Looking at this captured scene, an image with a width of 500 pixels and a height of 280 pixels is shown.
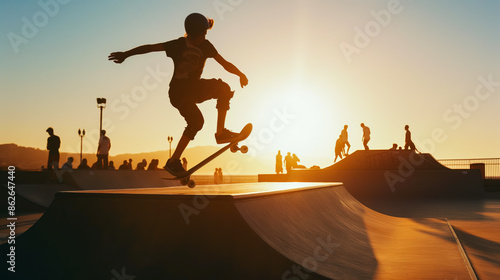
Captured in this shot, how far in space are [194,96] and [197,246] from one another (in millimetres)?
2014

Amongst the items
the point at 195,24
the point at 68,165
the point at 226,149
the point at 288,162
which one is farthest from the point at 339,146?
the point at 195,24

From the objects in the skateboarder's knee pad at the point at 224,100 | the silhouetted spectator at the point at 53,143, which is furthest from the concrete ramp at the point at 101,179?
the skateboarder's knee pad at the point at 224,100

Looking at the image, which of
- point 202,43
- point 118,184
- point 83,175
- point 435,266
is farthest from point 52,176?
point 435,266

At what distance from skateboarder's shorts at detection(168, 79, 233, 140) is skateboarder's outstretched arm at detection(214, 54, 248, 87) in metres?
0.32

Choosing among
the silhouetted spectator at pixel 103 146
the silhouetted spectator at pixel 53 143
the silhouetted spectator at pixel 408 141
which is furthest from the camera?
the silhouetted spectator at pixel 408 141

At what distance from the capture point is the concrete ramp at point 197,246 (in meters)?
3.28

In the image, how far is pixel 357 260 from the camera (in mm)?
4098

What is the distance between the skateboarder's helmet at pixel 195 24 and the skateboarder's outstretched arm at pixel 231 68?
44 cm

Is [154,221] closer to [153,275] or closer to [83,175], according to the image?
[153,275]

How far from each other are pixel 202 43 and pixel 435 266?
3613mm

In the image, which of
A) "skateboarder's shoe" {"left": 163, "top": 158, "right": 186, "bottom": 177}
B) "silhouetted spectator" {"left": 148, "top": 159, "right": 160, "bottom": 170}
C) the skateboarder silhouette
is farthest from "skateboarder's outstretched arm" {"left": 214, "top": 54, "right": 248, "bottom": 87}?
"silhouetted spectator" {"left": 148, "top": 159, "right": 160, "bottom": 170}

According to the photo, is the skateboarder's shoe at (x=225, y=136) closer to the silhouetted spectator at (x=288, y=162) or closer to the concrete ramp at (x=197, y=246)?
the concrete ramp at (x=197, y=246)

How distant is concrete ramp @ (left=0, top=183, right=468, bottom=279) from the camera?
10.8 feet

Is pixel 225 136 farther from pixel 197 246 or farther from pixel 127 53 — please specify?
pixel 197 246
